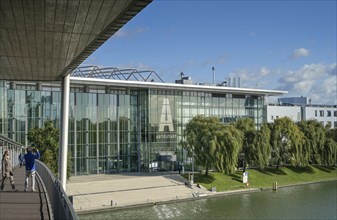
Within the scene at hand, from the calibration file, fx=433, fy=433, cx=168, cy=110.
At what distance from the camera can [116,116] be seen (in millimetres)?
48594

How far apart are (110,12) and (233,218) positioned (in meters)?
23.9

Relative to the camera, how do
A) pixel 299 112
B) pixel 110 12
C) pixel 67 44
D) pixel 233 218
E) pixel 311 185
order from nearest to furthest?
1. pixel 110 12
2. pixel 67 44
3. pixel 233 218
4. pixel 311 185
5. pixel 299 112

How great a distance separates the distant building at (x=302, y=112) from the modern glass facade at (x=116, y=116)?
16.0 metres

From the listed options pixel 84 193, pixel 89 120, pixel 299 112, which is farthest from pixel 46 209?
pixel 299 112

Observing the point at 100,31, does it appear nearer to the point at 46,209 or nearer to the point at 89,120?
the point at 46,209

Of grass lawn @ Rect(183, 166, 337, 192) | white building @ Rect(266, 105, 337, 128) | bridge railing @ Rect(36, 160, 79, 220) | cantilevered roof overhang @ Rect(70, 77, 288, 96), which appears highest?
cantilevered roof overhang @ Rect(70, 77, 288, 96)

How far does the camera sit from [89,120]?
153ft

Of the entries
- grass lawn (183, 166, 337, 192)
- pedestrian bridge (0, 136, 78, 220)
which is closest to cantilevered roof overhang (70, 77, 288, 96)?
grass lawn (183, 166, 337, 192)

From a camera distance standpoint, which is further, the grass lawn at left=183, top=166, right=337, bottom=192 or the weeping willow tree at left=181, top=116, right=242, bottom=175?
the weeping willow tree at left=181, top=116, right=242, bottom=175

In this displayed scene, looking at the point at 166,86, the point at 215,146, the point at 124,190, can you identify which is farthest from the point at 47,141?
the point at 166,86

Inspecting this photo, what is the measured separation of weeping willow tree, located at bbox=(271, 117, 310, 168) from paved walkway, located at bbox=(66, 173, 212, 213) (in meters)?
13.1

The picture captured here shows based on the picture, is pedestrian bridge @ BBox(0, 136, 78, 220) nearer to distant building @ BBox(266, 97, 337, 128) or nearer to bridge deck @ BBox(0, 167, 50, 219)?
bridge deck @ BBox(0, 167, 50, 219)

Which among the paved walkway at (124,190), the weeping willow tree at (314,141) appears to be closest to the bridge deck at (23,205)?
the paved walkway at (124,190)

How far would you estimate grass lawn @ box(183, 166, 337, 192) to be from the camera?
42.4 metres
